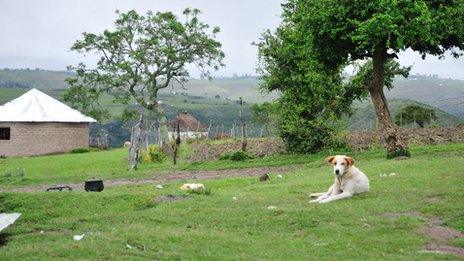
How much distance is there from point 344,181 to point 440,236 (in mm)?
4629

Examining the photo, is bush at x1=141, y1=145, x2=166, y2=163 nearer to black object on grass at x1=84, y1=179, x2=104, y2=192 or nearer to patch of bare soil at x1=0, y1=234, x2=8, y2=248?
black object on grass at x1=84, y1=179, x2=104, y2=192

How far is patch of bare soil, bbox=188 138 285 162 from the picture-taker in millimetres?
39356

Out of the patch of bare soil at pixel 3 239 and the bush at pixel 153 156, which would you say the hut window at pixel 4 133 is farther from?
the patch of bare soil at pixel 3 239

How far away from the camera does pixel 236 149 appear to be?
139ft

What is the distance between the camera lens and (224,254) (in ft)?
35.0

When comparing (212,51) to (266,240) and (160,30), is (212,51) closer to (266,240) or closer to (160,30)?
(160,30)

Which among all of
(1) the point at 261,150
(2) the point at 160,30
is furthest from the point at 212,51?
(1) the point at 261,150

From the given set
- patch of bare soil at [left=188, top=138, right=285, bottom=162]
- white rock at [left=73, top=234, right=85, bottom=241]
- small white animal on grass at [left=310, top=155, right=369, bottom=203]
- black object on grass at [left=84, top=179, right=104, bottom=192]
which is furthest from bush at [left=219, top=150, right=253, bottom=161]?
white rock at [left=73, top=234, right=85, bottom=241]

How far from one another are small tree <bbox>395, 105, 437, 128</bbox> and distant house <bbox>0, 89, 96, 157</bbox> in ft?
99.0

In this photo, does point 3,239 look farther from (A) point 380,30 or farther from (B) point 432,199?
(A) point 380,30

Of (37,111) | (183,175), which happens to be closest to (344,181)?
(183,175)

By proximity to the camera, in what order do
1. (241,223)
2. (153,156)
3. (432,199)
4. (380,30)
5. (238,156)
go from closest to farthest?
→ 1. (241,223)
2. (432,199)
3. (380,30)
4. (238,156)
5. (153,156)

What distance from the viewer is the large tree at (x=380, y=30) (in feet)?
85.4

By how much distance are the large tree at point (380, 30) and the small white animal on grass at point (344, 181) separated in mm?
10539
